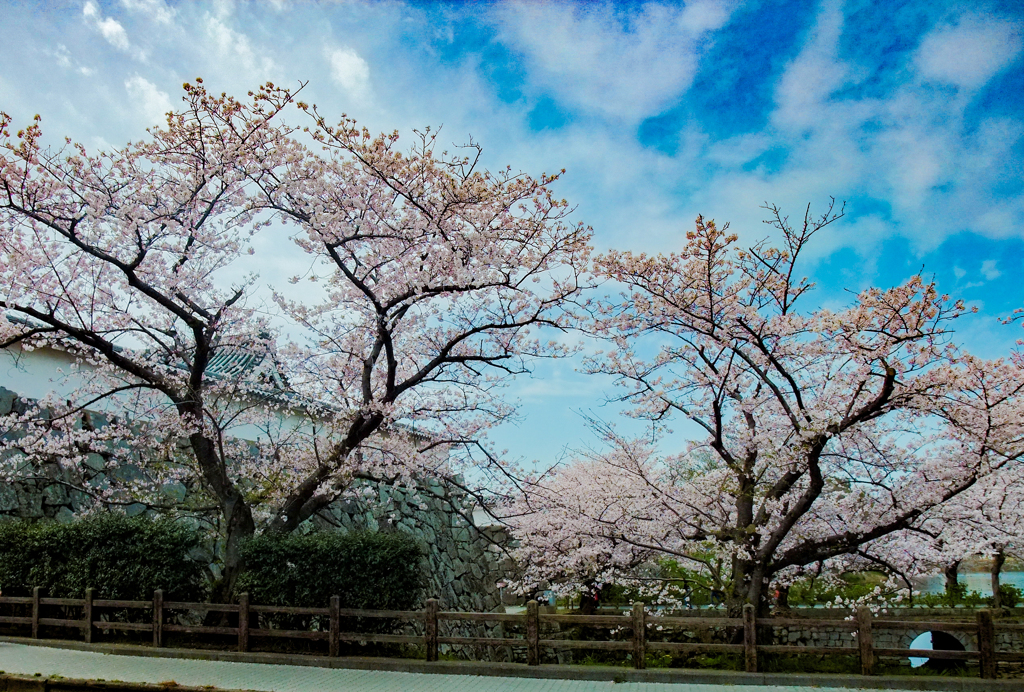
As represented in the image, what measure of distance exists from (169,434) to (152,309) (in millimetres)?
2458

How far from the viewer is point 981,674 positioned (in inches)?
357

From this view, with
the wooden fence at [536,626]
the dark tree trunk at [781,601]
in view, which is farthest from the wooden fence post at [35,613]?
the dark tree trunk at [781,601]

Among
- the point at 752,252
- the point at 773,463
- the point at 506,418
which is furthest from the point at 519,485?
the point at 752,252

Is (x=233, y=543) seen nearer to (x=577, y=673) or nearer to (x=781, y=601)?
(x=577, y=673)

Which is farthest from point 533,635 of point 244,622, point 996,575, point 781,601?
point 996,575

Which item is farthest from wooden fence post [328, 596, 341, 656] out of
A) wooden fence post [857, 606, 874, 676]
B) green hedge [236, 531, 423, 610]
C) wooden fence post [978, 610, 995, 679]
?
wooden fence post [978, 610, 995, 679]

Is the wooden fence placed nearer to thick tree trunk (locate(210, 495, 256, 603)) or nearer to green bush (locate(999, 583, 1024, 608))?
thick tree trunk (locate(210, 495, 256, 603))

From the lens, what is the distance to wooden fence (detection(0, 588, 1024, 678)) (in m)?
9.05

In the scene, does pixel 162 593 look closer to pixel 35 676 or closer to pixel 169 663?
pixel 169 663

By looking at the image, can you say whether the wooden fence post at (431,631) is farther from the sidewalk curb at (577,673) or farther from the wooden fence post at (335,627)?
the wooden fence post at (335,627)

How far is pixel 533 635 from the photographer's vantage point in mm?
9719

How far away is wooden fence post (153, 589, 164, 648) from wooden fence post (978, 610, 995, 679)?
11.3 m

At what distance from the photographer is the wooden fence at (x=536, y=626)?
356 inches

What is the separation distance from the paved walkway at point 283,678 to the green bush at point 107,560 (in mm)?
1497
